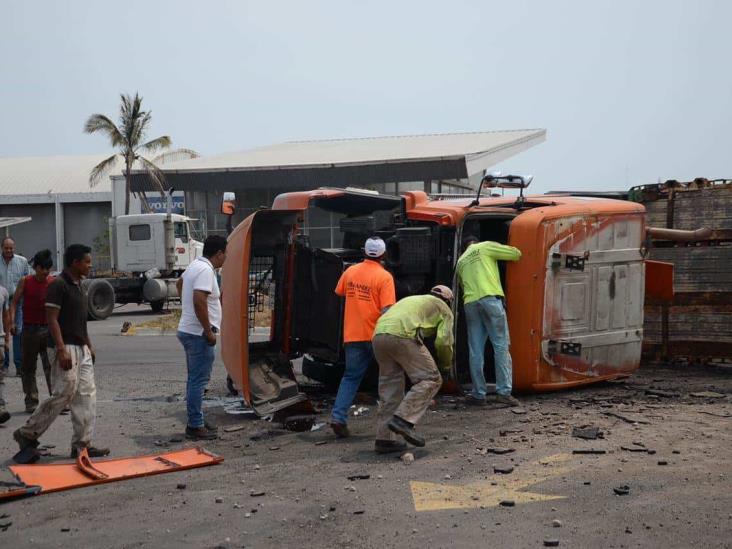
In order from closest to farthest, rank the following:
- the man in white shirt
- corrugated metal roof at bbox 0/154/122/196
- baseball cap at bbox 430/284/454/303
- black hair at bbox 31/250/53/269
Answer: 1. baseball cap at bbox 430/284/454/303
2. the man in white shirt
3. black hair at bbox 31/250/53/269
4. corrugated metal roof at bbox 0/154/122/196

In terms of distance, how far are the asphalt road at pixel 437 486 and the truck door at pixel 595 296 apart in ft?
1.40

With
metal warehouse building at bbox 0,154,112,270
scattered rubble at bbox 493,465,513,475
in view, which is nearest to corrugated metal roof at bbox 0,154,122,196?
metal warehouse building at bbox 0,154,112,270

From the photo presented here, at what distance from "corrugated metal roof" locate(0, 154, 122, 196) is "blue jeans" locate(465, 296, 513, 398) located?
4186cm

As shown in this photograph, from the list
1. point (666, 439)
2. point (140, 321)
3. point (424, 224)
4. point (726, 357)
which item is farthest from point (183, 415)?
point (140, 321)

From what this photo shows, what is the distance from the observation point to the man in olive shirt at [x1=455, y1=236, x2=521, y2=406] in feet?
28.9

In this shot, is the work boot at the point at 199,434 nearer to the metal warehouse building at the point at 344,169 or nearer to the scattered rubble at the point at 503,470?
the scattered rubble at the point at 503,470

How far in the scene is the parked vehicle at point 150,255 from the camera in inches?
976

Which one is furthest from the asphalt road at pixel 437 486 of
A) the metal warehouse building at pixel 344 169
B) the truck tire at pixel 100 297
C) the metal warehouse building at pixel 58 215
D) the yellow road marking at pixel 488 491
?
the metal warehouse building at pixel 58 215

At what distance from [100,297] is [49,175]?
1339 inches

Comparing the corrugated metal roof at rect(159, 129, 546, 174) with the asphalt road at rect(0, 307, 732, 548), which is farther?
the corrugated metal roof at rect(159, 129, 546, 174)

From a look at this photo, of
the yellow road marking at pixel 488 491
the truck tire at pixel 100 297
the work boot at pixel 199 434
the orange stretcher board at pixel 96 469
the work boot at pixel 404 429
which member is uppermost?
the work boot at pixel 404 429

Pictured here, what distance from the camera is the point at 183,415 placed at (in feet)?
31.0

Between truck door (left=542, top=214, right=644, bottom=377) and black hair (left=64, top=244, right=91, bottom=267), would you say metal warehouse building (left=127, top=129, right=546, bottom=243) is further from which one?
black hair (left=64, top=244, right=91, bottom=267)

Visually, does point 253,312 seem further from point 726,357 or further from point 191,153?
point 191,153
